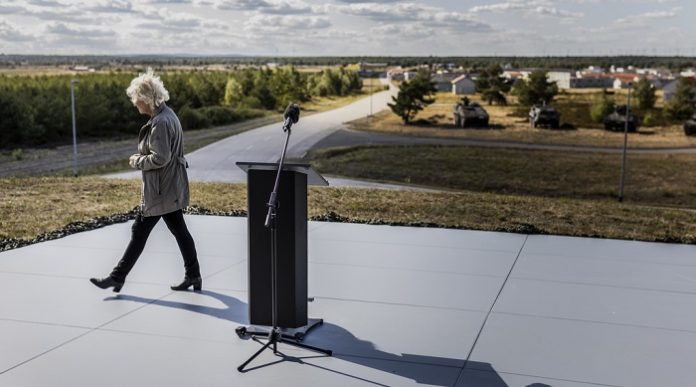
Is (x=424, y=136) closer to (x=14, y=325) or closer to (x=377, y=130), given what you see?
(x=377, y=130)

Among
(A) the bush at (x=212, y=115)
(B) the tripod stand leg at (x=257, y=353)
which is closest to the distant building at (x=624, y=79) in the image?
(A) the bush at (x=212, y=115)

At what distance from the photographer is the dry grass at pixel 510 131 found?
114ft

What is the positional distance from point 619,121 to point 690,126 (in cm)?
287

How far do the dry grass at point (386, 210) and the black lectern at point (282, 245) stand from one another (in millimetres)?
4117

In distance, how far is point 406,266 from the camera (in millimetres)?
6668

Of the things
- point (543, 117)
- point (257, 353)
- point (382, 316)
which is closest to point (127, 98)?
point (543, 117)

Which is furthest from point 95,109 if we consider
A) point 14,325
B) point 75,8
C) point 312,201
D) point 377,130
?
point 14,325

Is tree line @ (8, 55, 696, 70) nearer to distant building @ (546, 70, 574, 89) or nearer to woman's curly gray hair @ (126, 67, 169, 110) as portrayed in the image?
distant building @ (546, 70, 574, 89)

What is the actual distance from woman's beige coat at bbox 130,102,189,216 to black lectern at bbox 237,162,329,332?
2.64ft

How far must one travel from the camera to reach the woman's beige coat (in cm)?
512

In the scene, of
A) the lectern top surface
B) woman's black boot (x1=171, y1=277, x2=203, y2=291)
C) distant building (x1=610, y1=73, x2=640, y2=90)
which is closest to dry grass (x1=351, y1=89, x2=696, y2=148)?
distant building (x1=610, y1=73, x2=640, y2=90)

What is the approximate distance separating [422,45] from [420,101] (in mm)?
3474

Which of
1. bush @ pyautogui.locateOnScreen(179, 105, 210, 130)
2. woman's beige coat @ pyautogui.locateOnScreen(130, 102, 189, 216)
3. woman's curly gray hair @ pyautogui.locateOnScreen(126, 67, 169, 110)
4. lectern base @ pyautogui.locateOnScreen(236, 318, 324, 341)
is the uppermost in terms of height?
woman's curly gray hair @ pyautogui.locateOnScreen(126, 67, 169, 110)

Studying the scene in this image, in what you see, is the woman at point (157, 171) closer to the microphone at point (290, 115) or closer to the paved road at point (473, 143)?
the microphone at point (290, 115)
